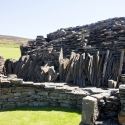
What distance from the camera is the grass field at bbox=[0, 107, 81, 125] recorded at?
880 centimetres

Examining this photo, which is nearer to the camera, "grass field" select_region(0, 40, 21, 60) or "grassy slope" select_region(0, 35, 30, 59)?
"grass field" select_region(0, 40, 21, 60)

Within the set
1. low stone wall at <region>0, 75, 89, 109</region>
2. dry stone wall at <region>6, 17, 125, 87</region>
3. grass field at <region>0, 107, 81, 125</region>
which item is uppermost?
dry stone wall at <region>6, 17, 125, 87</region>

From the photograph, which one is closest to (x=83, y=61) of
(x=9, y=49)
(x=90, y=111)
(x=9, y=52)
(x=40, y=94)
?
(x=40, y=94)

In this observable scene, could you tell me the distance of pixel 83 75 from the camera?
1331 centimetres

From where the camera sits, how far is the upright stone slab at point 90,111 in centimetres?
687

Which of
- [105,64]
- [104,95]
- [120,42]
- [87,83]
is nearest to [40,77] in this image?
[87,83]

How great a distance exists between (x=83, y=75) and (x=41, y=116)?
475 cm

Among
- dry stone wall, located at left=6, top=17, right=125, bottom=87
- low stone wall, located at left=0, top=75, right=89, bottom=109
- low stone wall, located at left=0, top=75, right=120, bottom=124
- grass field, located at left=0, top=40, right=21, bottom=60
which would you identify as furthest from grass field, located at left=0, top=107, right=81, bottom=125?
grass field, located at left=0, top=40, right=21, bottom=60

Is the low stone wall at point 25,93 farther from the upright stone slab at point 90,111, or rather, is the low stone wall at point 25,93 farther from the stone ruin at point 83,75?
the upright stone slab at point 90,111

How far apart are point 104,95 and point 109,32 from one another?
922 cm

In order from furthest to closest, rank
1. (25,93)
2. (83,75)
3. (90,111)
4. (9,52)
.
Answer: (9,52) < (83,75) < (25,93) < (90,111)

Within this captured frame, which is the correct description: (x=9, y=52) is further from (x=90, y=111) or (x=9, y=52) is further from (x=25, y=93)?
(x=90, y=111)

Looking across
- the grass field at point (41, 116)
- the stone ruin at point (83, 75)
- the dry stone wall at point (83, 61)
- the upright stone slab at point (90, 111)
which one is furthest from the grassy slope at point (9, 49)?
the upright stone slab at point (90, 111)

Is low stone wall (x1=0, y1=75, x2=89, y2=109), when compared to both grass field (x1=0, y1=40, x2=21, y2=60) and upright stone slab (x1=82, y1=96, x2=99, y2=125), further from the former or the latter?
grass field (x1=0, y1=40, x2=21, y2=60)
